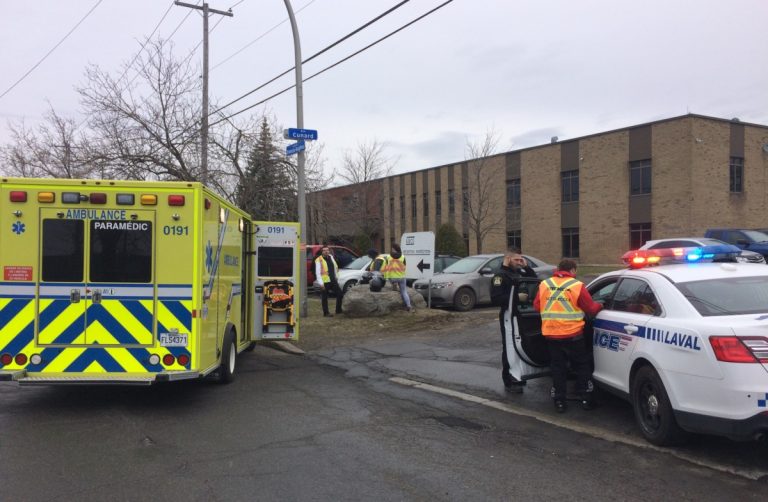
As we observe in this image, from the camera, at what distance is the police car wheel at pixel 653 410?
15.8 ft

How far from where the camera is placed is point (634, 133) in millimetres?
30422

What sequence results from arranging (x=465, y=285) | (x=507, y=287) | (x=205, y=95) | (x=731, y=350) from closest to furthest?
(x=731, y=350) → (x=507, y=287) → (x=465, y=285) → (x=205, y=95)

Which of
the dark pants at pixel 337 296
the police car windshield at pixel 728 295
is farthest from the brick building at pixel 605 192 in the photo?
the police car windshield at pixel 728 295

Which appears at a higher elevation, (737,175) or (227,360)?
(737,175)

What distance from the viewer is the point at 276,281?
9758 mm

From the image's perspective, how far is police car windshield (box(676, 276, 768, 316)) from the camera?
4.65 metres

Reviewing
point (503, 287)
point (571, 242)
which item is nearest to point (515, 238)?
point (571, 242)

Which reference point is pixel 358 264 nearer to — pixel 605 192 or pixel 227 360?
pixel 227 360

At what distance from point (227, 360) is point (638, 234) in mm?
27812

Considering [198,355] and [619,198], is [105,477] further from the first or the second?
[619,198]

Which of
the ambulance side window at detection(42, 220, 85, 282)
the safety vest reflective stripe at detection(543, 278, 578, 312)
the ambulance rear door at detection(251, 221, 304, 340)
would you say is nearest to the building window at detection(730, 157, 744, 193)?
the ambulance rear door at detection(251, 221, 304, 340)

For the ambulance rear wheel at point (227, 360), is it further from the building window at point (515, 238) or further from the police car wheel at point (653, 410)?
the building window at point (515, 238)

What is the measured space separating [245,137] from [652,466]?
15.4m

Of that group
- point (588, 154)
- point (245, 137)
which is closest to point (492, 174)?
point (588, 154)
